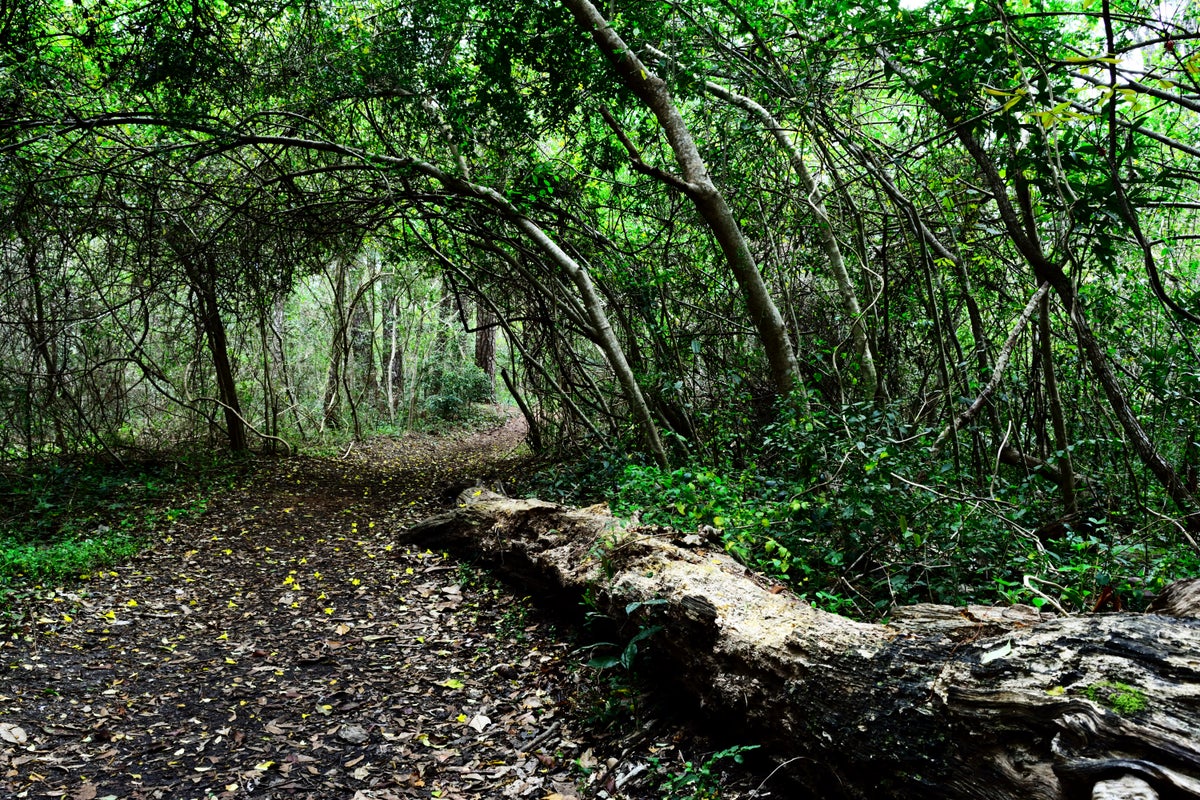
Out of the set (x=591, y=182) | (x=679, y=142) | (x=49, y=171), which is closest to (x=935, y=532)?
(x=679, y=142)

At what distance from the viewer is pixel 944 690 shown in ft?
6.99

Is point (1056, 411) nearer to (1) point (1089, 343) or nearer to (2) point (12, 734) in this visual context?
(1) point (1089, 343)

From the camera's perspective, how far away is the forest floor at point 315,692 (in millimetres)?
3020

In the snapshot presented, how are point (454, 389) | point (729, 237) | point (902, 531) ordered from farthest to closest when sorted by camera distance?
point (454, 389), point (729, 237), point (902, 531)

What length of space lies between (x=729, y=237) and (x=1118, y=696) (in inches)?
172

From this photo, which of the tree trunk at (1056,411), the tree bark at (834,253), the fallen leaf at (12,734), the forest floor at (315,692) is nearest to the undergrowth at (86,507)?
the forest floor at (315,692)

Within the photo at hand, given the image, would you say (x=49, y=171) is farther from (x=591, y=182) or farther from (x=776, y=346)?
(x=776, y=346)

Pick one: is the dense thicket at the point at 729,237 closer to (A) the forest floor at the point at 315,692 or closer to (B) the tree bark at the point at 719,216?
(B) the tree bark at the point at 719,216

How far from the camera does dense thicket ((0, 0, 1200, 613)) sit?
381 centimetres

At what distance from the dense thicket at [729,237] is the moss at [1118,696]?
1.36 meters

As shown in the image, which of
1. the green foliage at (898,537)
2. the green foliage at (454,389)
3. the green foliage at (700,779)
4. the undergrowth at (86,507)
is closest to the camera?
the green foliage at (700,779)

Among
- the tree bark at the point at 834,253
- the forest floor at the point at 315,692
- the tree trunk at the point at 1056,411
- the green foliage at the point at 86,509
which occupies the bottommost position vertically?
the forest floor at the point at 315,692

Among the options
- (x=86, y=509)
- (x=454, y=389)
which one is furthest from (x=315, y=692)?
(x=454, y=389)

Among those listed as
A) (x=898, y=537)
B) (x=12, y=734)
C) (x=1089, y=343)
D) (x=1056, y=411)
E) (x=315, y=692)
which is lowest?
(x=315, y=692)
